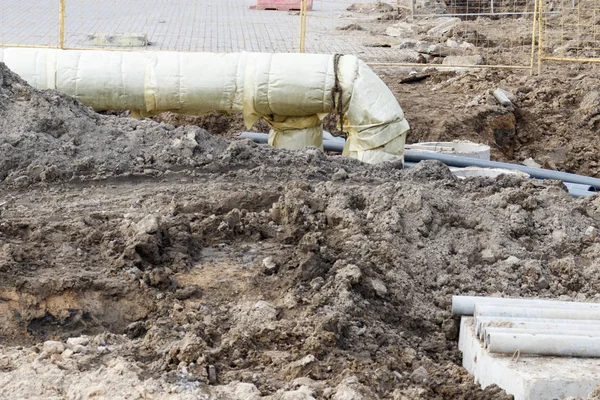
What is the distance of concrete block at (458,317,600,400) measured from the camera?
12.7 ft

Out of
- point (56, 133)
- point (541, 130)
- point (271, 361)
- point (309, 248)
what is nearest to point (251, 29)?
point (541, 130)

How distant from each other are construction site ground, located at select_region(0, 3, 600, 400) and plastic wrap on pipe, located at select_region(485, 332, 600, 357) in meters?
0.23

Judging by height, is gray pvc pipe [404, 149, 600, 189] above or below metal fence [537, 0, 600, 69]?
below

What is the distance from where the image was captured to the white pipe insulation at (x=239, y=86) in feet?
28.6

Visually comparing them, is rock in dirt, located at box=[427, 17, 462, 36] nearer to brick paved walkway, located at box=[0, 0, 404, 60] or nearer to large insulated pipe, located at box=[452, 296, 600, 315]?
brick paved walkway, located at box=[0, 0, 404, 60]

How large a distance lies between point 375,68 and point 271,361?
9.77 meters

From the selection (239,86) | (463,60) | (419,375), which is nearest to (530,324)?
(419,375)

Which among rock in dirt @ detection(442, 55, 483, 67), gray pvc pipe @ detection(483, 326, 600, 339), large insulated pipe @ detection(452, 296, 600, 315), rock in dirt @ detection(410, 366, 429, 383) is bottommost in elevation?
rock in dirt @ detection(442, 55, 483, 67)

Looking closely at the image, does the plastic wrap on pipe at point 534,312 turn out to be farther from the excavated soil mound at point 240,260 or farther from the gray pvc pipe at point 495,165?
the gray pvc pipe at point 495,165

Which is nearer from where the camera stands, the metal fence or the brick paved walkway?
the metal fence

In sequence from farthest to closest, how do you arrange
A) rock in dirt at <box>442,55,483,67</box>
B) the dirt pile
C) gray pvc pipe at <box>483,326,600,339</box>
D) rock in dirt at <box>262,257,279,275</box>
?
rock in dirt at <box>442,55,483,67</box>
the dirt pile
rock in dirt at <box>262,257,279,275</box>
gray pvc pipe at <box>483,326,600,339</box>

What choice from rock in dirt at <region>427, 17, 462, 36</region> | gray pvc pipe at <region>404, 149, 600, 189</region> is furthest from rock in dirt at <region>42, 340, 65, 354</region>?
rock in dirt at <region>427, 17, 462, 36</region>

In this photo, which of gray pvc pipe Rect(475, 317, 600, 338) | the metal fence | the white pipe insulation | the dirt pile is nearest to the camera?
gray pvc pipe Rect(475, 317, 600, 338)

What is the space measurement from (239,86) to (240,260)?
3.80 m
